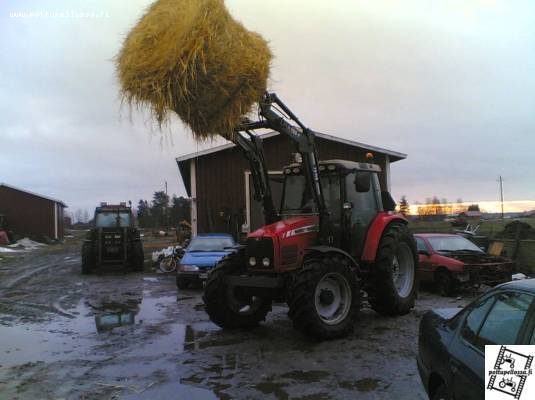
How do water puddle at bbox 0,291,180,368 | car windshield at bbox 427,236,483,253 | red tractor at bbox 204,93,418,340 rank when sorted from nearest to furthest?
water puddle at bbox 0,291,180,368 < red tractor at bbox 204,93,418,340 < car windshield at bbox 427,236,483,253

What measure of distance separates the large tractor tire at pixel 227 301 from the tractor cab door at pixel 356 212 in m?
1.88

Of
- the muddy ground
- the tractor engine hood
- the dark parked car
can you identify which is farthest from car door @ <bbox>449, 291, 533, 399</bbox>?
the tractor engine hood

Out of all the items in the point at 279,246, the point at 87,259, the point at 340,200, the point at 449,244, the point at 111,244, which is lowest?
the point at 87,259

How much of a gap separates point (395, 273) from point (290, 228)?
2.62m

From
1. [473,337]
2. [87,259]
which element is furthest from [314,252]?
[87,259]

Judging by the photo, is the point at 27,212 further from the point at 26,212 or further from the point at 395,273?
the point at 395,273

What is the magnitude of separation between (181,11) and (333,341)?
4.93 metres

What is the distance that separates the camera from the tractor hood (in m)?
7.68

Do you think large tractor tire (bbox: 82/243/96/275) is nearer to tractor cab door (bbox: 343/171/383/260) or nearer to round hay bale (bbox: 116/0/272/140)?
tractor cab door (bbox: 343/171/383/260)

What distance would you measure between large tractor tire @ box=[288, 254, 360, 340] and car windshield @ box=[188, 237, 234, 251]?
298 inches

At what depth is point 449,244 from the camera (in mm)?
12727

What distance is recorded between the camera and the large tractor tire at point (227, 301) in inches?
314

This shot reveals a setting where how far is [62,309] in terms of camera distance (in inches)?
435

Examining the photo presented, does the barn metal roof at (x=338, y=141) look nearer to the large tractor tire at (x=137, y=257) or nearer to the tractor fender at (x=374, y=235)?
the large tractor tire at (x=137, y=257)
